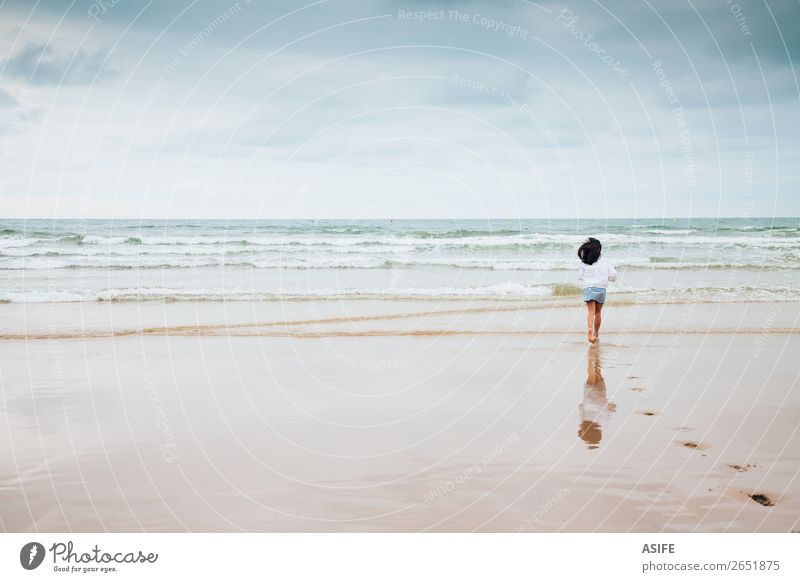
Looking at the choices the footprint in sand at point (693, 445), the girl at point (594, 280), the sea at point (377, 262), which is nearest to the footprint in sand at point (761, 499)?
the footprint in sand at point (693, 445)

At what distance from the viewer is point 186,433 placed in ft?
21.6

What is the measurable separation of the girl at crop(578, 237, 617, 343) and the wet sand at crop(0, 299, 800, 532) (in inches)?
24.0

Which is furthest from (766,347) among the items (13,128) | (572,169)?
(13,128)

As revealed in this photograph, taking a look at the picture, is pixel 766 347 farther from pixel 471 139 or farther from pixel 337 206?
pixel 337 206

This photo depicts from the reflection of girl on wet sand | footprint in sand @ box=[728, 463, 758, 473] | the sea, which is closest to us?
footprint in sand @ box=[728, 463, 758, 473]

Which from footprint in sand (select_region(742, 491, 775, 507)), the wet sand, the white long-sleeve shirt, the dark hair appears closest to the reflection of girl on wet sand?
the wet sand

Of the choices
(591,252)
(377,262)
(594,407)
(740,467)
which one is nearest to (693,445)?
(740,467)

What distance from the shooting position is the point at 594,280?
11.5m

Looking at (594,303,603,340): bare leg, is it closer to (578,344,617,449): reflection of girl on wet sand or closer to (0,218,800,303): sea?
(578,344,617,449): reflection of girl on wet sand

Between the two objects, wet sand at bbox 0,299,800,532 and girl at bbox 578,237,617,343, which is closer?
wet sand at bbox 0,299,800,532

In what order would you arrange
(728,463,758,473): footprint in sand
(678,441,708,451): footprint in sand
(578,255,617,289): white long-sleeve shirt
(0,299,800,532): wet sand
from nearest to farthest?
(0,299,800,532): wet sand → (728,463,758,473): footprint in sand → (678,441,708,451): footprint in sand → (578,255,617,289): white long-sleeve shirt

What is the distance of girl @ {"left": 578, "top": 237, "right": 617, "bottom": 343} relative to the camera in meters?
11.5

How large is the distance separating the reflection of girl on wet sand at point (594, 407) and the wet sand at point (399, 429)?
4 centimetres

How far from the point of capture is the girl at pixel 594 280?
451 inches
